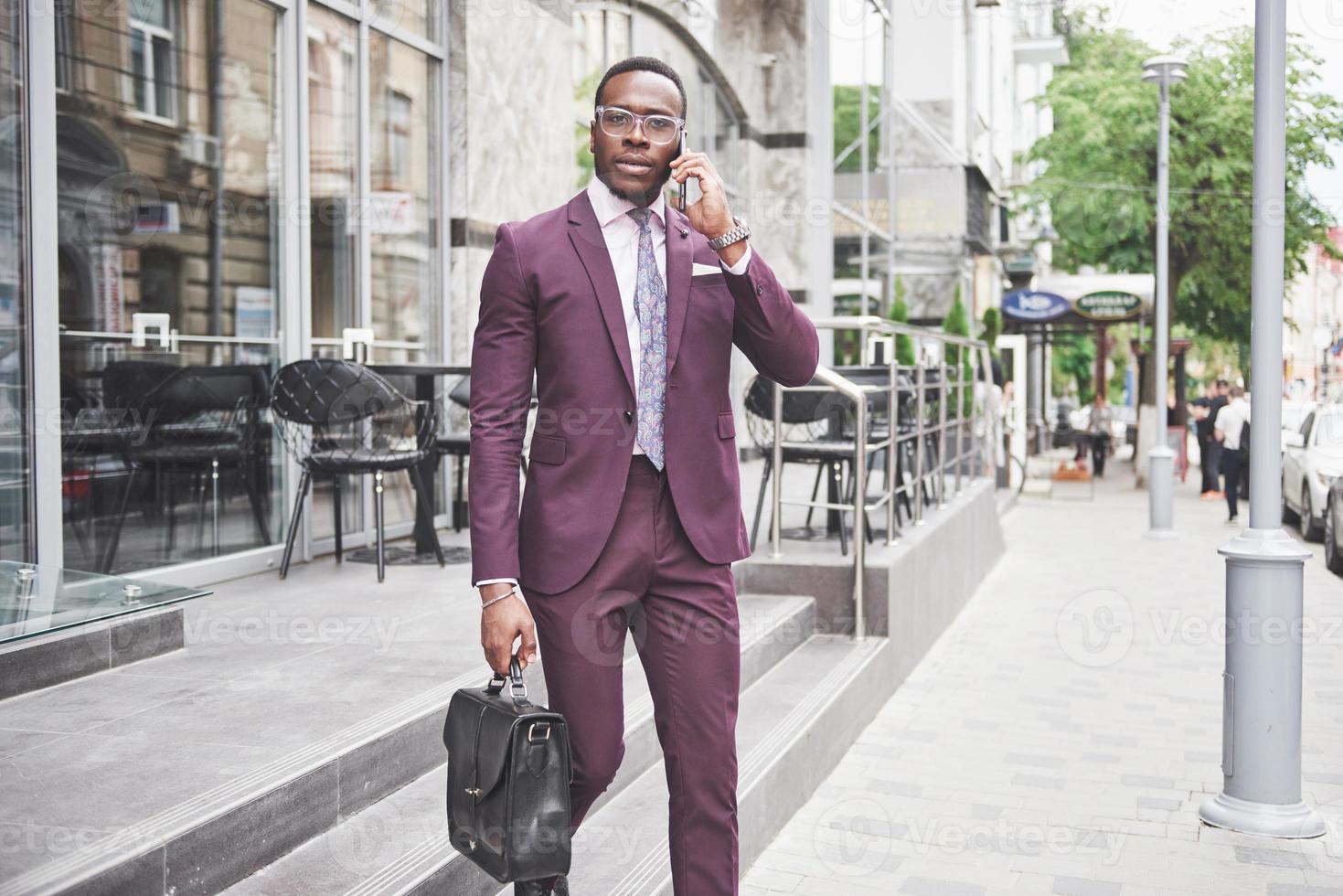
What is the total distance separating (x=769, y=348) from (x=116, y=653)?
111 inches

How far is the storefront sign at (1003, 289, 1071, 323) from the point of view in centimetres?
2245

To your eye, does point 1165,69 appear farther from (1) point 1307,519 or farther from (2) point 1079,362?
(2) point 1079,362

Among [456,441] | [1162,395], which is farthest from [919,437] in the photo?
[1162,395]

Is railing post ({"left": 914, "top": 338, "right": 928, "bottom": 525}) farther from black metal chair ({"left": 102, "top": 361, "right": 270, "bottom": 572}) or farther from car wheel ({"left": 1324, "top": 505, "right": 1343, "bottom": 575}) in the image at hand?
car wheel ({"left": 1324, "top": 505, "right": 1343, "bottom": 575})

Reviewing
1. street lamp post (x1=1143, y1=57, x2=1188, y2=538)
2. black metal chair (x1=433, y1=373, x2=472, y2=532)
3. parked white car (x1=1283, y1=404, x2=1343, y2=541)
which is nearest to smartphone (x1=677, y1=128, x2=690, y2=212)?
black metal chair (x1=433, y1=373, x2=472, y2=532)

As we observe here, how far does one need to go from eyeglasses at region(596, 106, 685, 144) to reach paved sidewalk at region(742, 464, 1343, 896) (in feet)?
8.27

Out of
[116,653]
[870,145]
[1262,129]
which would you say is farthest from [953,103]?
[116,653]

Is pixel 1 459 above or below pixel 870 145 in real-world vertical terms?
below

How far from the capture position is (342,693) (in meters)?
4.12

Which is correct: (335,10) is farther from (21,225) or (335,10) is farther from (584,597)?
(584,597)

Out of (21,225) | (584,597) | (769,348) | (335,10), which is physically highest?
(335,10)

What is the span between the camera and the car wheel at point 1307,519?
1460 centimetres

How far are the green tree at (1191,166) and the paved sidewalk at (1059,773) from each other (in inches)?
511

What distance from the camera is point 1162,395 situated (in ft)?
53.4
